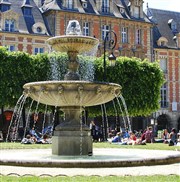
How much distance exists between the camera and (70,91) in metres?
12.5

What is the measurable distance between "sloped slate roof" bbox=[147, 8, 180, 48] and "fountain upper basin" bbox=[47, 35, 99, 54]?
127ft

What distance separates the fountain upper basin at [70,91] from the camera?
12414 millimetres

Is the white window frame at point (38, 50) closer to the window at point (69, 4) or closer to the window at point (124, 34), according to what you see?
the window at point (69, 4)

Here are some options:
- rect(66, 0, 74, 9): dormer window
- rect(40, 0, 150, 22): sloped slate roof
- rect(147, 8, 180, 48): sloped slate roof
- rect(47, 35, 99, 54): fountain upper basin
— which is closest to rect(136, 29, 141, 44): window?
rect(40, 0, 150, 22): sloped slate roof

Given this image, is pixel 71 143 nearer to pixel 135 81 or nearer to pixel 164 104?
pixel 135 81

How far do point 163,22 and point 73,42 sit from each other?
43.9m

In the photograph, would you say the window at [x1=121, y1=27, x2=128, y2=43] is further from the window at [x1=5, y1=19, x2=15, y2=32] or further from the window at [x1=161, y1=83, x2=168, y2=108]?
the window at [x1=5, y1=19, x2=15, y2=32]

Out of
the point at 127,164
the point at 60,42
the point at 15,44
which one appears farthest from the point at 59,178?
the point at 15,44

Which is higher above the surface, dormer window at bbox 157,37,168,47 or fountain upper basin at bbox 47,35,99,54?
dormer window at bbox 157,37,168,47

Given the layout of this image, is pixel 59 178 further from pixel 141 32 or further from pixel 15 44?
pixel 141 32

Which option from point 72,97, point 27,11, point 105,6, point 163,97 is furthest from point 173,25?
point 72,97

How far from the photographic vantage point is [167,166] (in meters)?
10.9

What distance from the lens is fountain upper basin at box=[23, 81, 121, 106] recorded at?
12414 millimetres

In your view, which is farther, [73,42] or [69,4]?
[69,4]
